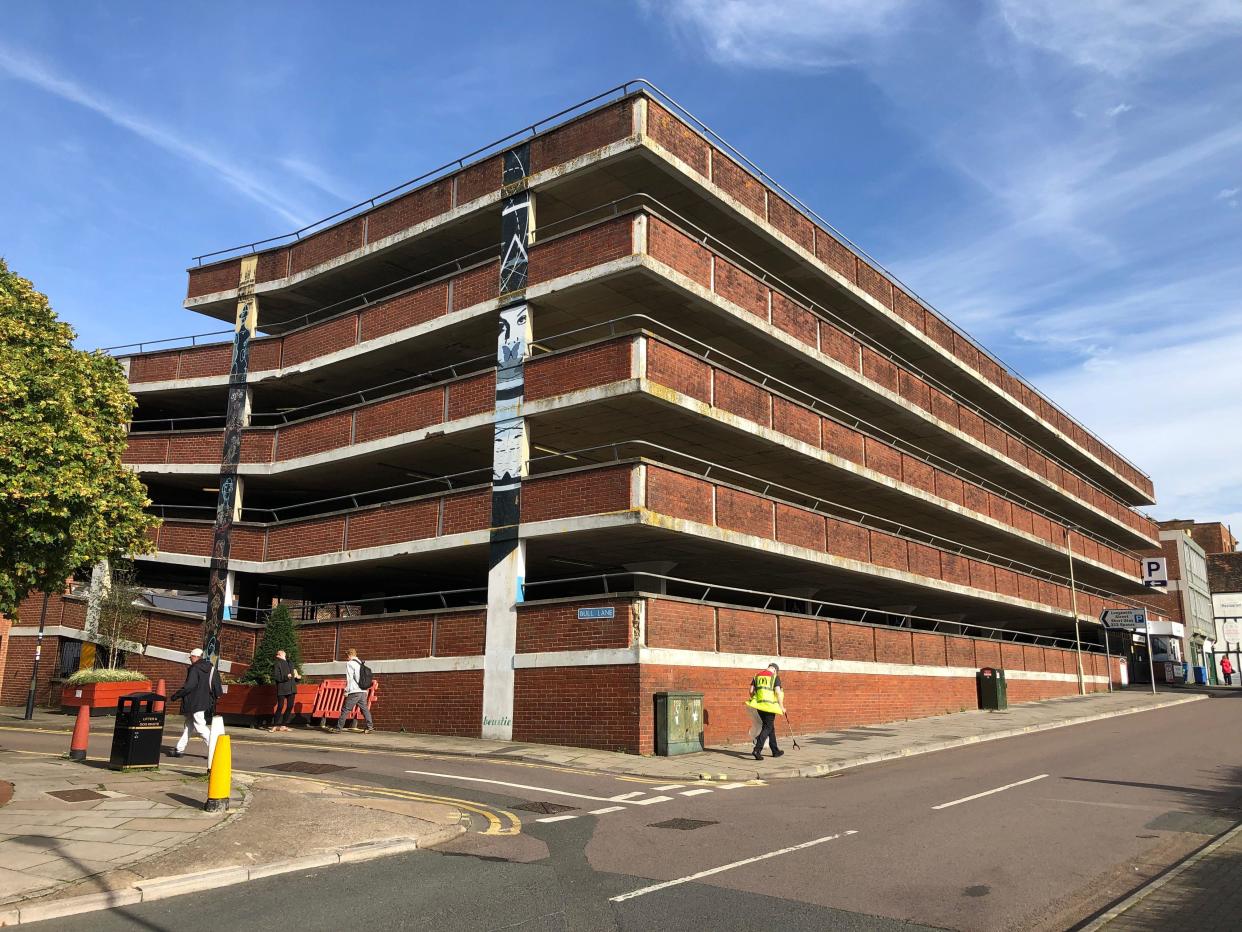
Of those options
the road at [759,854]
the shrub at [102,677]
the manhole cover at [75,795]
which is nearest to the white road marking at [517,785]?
the road at [759,854]

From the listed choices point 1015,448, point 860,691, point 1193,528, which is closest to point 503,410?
point 860,691

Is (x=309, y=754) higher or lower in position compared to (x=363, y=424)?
lower

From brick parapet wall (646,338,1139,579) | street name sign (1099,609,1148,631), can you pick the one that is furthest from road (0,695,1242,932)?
street name sign (1099,609,1148,631)

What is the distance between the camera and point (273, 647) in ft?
77.7

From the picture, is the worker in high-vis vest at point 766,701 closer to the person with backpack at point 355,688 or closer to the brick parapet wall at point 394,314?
the person with backpack at point 355,688

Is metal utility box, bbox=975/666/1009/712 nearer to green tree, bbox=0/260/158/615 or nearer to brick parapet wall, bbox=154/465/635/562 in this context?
brick parapet wall, bbox=154/465/635/562

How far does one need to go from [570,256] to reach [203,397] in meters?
16.9

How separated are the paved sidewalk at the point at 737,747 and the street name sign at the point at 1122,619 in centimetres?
2284

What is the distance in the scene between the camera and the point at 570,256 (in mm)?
22438

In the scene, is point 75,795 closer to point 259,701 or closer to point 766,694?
point 766,694

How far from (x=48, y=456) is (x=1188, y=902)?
18.5 meters

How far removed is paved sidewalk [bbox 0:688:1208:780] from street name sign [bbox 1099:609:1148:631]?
22837 millimetres

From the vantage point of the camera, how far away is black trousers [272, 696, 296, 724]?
2119 cm

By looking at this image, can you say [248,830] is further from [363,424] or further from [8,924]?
[363,424]
